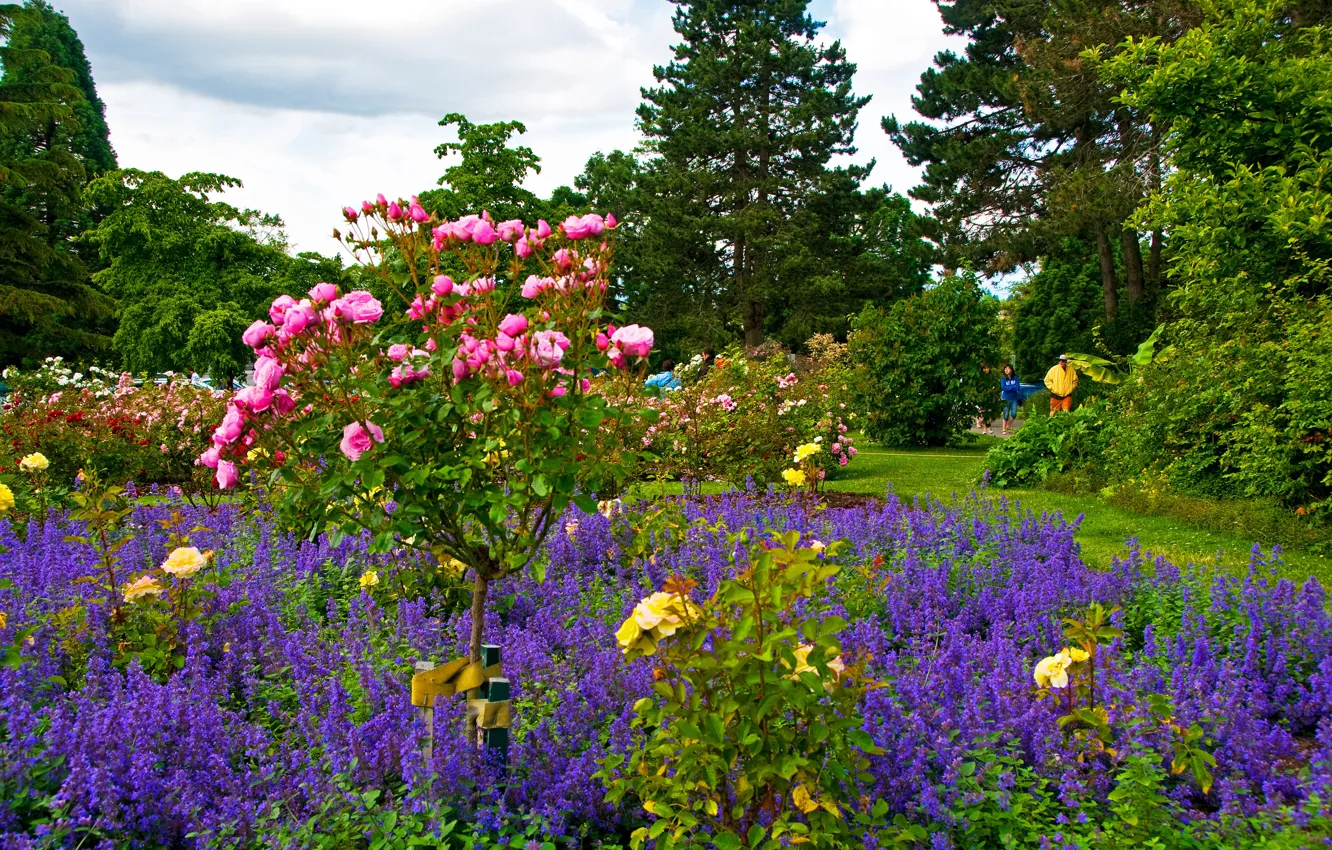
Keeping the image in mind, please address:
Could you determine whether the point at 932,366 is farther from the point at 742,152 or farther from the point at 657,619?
the point at 742,152

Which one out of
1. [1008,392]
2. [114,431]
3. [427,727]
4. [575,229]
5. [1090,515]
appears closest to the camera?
[575,229]

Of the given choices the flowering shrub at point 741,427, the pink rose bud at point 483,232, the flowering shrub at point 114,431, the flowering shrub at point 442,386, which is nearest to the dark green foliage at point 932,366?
the flowering shrub at point 741,427

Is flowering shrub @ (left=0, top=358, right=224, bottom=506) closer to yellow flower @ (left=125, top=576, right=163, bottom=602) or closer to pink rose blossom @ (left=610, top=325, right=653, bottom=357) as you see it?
yellow flower @ (left=125, top=576, right=163, bottom=602)

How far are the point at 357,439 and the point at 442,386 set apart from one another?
0.89ft

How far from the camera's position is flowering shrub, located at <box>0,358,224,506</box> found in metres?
7.92

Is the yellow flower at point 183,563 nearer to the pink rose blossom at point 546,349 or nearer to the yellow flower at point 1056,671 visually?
the pink rose blossom at point 546,349

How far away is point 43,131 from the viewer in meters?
29.5

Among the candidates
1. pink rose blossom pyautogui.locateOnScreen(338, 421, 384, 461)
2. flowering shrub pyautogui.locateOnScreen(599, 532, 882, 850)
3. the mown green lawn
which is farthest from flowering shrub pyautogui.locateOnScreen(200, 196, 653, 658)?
the mown green lawn

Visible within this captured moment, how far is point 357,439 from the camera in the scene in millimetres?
2064

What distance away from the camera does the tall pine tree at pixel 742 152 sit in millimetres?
27219

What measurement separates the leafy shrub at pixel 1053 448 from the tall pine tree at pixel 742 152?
17506mm

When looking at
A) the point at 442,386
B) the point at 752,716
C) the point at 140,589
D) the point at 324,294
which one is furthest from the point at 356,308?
the point at 140,589

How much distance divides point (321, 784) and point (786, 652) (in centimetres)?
126

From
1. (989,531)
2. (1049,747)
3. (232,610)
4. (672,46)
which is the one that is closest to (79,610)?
(232,610)
